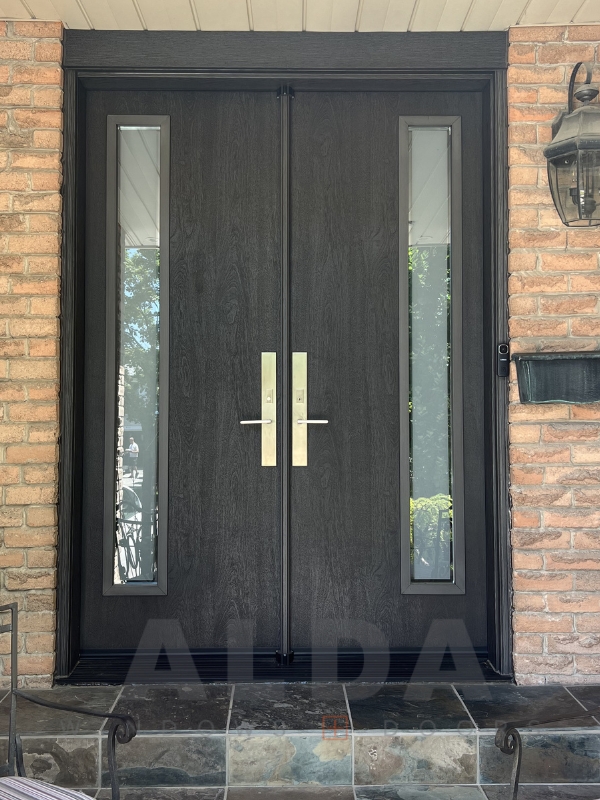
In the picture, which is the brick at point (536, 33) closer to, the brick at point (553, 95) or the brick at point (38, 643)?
the brick at point (553, 95)

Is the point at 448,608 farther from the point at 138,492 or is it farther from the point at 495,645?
the point at 138,492

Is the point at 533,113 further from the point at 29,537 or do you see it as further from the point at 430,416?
the point at 29,537

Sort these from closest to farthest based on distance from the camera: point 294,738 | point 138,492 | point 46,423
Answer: point 294,738 → point 46,423 → point 138,492

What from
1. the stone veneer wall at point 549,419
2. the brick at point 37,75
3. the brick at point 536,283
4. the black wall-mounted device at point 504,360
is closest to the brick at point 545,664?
the stone veneer wall at point 549,419

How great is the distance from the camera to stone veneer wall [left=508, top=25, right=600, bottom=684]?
2.52m

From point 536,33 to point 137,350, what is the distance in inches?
75.9

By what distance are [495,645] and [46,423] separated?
186 cm

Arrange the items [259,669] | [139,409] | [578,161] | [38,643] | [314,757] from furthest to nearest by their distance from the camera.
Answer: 1. [139,409]
2. [259,669]
3. [38,643]
4. [578,161]
5. [314,757]

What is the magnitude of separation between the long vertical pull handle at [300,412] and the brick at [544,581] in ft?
3.01

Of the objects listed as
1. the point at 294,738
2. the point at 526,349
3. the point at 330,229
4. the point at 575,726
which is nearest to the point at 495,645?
the point at 575,726

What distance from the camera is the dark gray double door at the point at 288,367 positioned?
272 centimetres

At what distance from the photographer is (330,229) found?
9.09ft

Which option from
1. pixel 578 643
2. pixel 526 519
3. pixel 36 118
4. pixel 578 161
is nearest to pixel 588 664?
pixel 578 643

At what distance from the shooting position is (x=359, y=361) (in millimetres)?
2756
